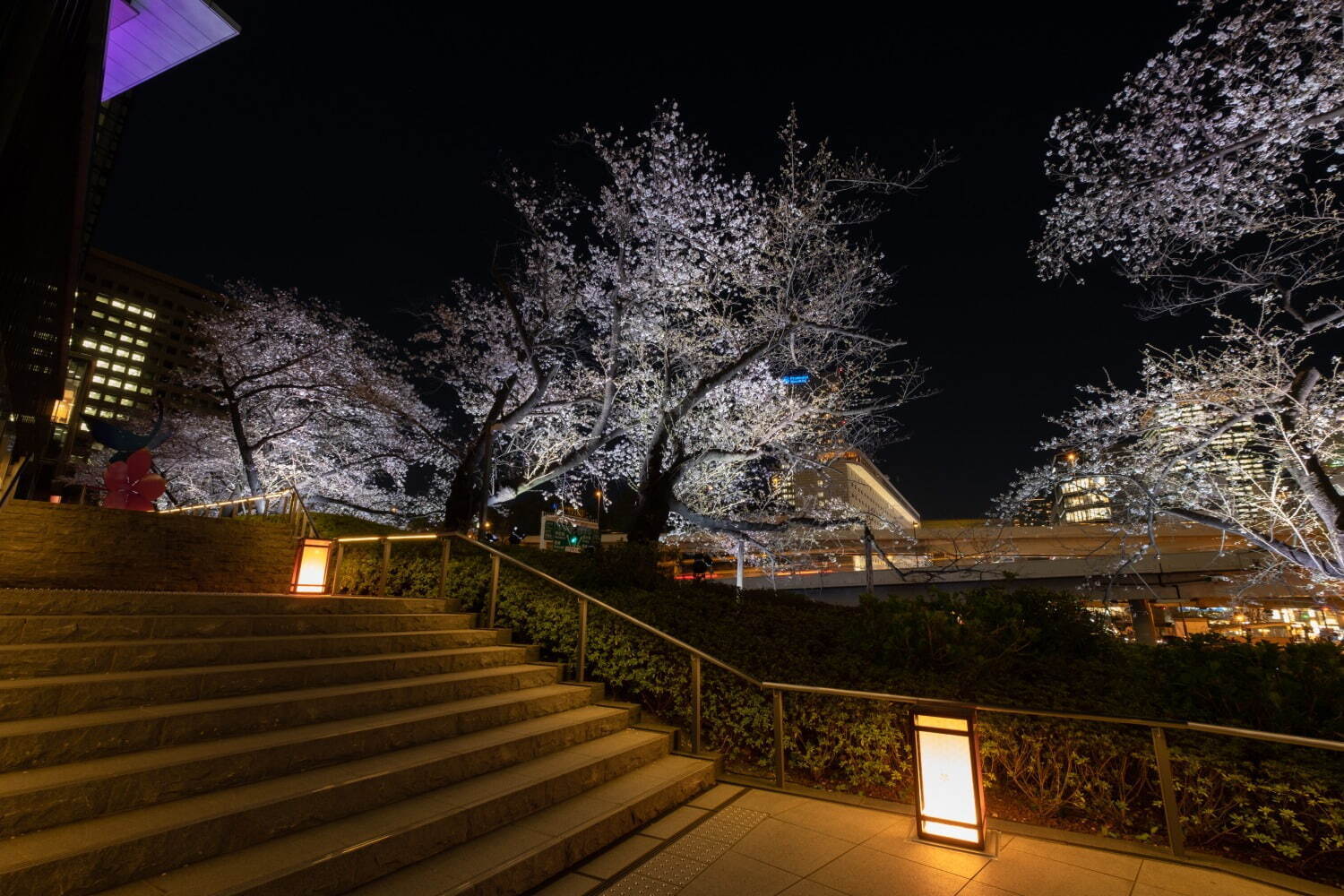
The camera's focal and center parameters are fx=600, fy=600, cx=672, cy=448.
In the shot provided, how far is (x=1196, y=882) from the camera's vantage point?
364cm

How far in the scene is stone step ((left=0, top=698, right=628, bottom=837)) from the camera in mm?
2957

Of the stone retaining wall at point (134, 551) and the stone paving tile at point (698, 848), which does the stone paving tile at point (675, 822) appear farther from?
the stone retaining wall at point (134, 551)

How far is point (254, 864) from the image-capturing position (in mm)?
2939

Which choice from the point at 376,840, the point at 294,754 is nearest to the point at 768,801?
the point at 376,840

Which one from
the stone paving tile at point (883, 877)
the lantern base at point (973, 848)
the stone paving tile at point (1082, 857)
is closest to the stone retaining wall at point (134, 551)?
the stone paving tile at point (883, 877)

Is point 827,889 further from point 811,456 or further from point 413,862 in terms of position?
point 811,456

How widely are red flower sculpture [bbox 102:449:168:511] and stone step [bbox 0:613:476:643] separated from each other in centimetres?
1089

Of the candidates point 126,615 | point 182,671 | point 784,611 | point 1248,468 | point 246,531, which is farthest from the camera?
point 1248,468

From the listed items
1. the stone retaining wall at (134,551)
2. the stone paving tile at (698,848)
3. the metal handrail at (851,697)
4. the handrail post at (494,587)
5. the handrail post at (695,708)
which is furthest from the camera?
the stone retaining wall at (134,551)

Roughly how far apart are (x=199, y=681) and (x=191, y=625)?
100 centimetres

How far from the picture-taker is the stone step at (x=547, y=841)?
10.5 ft

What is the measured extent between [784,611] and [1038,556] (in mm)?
20211

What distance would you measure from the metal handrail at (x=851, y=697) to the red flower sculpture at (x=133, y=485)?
9.02 metres

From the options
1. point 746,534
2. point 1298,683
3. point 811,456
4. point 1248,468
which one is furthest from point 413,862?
point 1248,468
